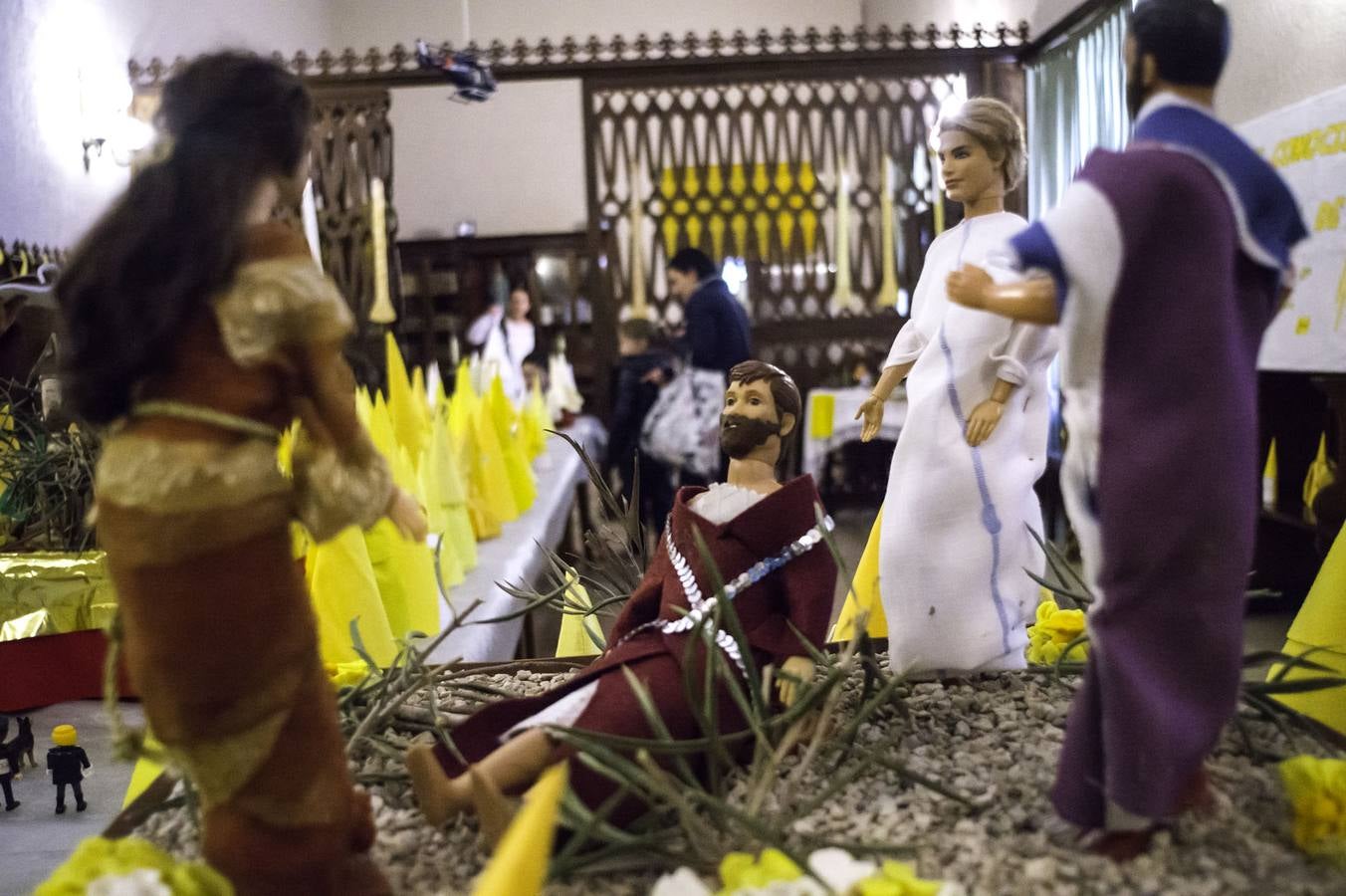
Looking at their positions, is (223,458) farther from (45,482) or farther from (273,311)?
(45,482)

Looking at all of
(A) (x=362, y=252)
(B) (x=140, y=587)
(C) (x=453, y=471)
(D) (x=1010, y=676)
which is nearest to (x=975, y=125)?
(D) (x=1010, y=676)

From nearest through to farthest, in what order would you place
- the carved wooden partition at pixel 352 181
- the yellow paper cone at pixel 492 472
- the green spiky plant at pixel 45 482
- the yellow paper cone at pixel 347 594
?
1. the yellow paper cone at pixel 347 594
2. the green spiky plant at pixel 45 482
3. the yellow paper cone at pixel 492 472
4. the carved wooden partition at pixel 352 181

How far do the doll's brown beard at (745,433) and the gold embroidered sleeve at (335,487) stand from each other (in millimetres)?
445

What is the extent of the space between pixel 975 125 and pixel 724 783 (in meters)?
0.82

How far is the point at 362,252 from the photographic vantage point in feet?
15.6

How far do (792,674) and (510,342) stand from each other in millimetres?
4718

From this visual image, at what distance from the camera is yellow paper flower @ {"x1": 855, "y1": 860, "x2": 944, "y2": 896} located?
0.76 metres

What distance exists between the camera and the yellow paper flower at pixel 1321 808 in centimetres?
86

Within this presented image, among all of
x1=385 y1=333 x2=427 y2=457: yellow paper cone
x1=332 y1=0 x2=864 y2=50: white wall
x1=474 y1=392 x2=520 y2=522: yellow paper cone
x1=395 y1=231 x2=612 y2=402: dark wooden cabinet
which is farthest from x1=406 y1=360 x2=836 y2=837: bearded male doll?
x1=332 y1=0 x2=864 y2=50: white wall

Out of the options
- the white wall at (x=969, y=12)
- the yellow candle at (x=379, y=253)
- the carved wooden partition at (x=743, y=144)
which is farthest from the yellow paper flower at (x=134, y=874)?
the white wall at (x=969, y=12)

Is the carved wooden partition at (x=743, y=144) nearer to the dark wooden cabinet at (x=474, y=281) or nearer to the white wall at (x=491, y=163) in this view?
the dark wooden cabinet at (x=474, y=281)

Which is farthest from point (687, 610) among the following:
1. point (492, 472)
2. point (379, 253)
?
point (379, 253)

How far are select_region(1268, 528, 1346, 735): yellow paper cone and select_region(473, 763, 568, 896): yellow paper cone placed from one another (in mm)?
850

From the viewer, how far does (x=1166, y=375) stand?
2.67ft
